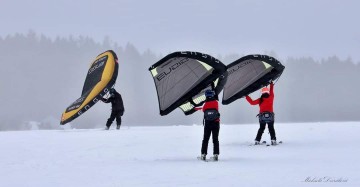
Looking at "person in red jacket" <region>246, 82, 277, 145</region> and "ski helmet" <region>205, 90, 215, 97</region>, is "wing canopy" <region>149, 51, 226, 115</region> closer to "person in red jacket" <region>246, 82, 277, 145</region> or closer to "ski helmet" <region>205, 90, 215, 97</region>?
"person in red jacket" <region>246, 82, 277, 145</region>

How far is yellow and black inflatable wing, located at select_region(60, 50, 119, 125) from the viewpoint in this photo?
22641 millimetres

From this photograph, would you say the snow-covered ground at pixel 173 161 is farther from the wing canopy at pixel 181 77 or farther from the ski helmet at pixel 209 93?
the ski helmet at pixel 209 93

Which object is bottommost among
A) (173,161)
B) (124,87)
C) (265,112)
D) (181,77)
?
(173,161)

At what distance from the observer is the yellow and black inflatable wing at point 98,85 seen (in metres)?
22.6

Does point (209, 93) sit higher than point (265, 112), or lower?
higher

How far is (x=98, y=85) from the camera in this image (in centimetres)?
2302

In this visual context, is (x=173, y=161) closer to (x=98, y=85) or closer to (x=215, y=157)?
(x=215, y=157)

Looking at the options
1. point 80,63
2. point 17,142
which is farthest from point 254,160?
point 80,63

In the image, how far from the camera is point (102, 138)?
17.2 meters

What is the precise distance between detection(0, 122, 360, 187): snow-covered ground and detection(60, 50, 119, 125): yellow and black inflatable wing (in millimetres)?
4431

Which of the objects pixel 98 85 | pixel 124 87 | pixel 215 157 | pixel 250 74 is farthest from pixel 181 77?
pixel 124 87

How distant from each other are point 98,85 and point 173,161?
10871 millimetres

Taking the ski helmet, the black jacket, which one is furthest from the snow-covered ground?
the black jacket

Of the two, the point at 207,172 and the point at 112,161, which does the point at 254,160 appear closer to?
the point at 207,172
